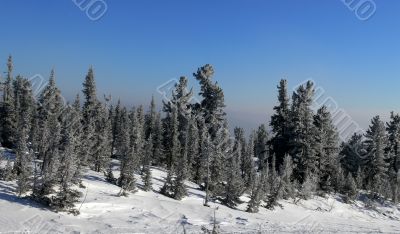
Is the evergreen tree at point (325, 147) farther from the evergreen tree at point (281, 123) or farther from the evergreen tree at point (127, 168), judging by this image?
Answer: the evergreen tree at point (127, 168)

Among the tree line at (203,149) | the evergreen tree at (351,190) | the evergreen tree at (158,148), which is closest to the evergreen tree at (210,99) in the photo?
the tree line at (203,149)

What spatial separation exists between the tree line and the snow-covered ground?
1.31 m

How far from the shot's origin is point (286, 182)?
5106 centimetres

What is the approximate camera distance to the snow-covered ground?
27.0m

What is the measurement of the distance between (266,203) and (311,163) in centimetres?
1414

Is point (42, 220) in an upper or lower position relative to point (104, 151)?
lower

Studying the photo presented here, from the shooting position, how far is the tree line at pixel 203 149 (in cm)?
3684

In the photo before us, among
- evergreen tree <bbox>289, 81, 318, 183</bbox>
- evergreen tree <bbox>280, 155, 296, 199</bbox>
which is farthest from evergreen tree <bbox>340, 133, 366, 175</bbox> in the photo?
evergreen tree <bbox>280, 155, 296, 199</bbox>

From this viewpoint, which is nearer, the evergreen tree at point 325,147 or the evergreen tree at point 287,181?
the evergreen tree at point 287,181

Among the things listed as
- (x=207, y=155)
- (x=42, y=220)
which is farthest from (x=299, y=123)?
(x=42, y=220)

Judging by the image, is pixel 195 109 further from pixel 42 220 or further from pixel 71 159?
pixel 42 220

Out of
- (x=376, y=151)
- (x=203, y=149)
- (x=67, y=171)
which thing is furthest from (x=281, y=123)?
(x=67, y=171)

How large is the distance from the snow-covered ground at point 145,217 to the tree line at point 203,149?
131 cm

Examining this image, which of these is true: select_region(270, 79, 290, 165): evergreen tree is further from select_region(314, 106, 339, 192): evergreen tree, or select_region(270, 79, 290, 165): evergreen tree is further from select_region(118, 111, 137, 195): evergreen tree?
select_region(118, 111, 137, 195): evergreen tree
